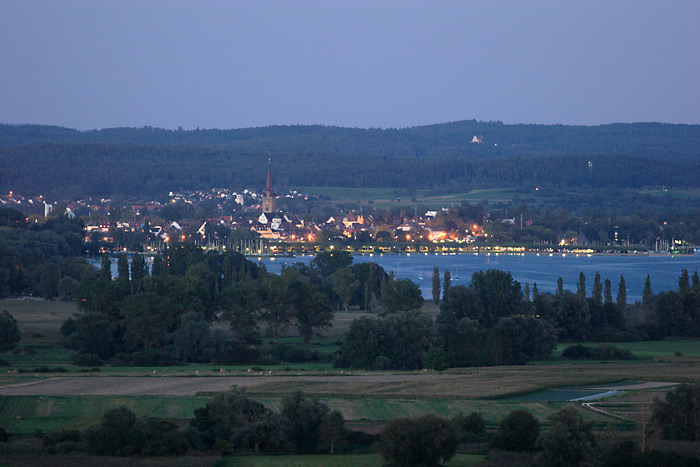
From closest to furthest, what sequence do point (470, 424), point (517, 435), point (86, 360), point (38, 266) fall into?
1. point (517, 435)
2. point (470, 424)
3. point (86, 360)
4. point (38, 266)

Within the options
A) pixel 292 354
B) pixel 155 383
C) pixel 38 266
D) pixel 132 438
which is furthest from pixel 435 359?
pixel 38 266

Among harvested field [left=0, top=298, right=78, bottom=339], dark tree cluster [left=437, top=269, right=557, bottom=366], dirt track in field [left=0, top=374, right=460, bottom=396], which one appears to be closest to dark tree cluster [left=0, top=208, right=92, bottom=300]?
harvested field [left=0, top=298, right=78, bottom=339]

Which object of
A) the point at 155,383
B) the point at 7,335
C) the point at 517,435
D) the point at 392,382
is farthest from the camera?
the point at 7,335

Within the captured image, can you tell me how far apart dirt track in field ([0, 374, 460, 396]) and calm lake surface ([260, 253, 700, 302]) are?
29.2 m

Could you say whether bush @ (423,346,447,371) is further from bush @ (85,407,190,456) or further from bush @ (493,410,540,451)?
bush @ (85,407,190,456)

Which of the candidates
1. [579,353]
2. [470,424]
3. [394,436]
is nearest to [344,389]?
[470,424]

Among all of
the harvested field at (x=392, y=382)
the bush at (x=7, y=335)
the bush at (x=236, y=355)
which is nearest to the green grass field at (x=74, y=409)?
the harvested field at (x=392, y=382)

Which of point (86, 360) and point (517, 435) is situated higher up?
point (517, 435)

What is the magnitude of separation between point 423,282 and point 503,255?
33.7 meters

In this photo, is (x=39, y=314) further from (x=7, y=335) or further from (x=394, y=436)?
(x=394, y=436)

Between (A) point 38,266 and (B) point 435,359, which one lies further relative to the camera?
(A) point 38,266

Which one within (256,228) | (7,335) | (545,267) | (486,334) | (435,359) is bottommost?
(435,359)

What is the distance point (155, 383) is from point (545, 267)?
192 ft

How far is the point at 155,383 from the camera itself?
28.8 m
